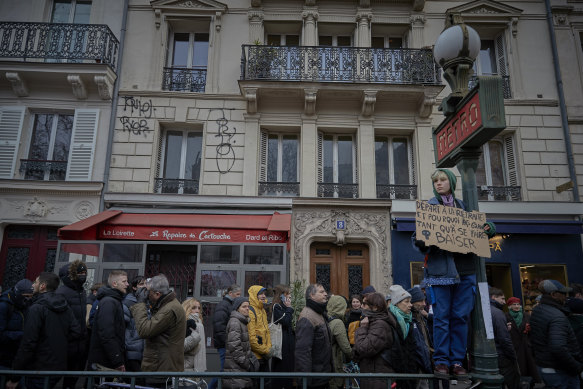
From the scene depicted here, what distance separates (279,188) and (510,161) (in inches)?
274

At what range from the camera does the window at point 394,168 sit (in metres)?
10.5

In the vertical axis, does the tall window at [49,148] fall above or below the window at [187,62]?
below

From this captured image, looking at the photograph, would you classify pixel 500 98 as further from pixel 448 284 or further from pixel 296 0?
pixel 296 0

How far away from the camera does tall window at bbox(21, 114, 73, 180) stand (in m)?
10.2

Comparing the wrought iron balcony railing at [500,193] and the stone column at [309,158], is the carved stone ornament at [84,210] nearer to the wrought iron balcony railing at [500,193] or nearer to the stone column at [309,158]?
the stone column at [309,158]

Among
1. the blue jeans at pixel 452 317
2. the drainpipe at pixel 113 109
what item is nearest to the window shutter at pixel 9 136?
Answer: the drainpipe at pixel 113 109

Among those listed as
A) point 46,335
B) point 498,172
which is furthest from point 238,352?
point 498,172

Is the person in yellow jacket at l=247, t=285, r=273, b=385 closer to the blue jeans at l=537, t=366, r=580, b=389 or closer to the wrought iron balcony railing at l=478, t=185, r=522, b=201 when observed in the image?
the blue jeans at l=537, t=366, r=580, b=389

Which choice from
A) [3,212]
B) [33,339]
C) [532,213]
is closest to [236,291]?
[33,339]

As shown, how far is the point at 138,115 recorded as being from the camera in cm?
1063

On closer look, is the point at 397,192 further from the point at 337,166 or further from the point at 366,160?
the point at 337,166

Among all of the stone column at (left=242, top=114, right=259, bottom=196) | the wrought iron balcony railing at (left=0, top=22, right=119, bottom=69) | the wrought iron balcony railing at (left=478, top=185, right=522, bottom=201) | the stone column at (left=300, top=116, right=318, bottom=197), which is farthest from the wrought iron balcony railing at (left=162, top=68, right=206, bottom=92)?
the wrought iron balcony railing at (left=478, top=185, right=522, bottom=201)

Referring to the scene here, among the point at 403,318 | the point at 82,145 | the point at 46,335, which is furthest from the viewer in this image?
the point at 82,145

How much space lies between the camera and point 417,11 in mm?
11352
